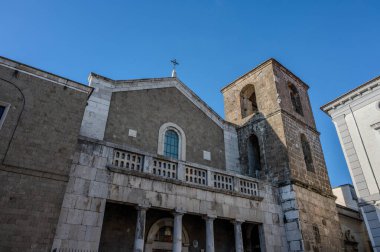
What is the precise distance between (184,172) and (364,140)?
7.85 m

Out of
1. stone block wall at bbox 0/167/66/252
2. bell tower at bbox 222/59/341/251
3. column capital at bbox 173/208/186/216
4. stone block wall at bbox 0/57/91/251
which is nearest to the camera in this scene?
stone block wall at bbox 0/167/66/252

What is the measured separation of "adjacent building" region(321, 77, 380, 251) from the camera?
11.6 metres

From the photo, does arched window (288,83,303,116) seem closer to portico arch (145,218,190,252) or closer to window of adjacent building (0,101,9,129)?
portico arch (145,218,190,252)

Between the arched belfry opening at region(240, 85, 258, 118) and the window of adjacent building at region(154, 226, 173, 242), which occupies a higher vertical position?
the arched belfry opening at region(240, 85, 258, 118)

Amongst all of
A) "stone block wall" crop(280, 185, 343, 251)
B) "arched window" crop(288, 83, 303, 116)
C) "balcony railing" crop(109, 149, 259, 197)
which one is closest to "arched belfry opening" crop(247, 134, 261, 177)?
"stone block wall" crop(280, 185, 343, 251)

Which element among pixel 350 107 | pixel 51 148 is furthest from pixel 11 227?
pixel 350 107

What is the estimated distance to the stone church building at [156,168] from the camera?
7.97 meters

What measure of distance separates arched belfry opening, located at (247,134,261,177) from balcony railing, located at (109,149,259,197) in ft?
8.44

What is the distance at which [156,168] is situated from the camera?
10.1 m

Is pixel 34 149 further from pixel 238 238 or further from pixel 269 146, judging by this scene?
pixel 269 146

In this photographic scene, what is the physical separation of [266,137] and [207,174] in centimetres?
491

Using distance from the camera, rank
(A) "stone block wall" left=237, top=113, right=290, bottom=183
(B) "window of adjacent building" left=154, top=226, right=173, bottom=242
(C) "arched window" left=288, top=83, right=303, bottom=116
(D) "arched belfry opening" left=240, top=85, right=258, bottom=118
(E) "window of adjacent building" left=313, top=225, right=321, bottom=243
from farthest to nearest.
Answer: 1. (D) "arched belfry opening" left=240, top=85, right=258, bottom=118
2. (C) "arched window" left=288, top=83, right=303, bottom=116
3. (A) "stone block wall" left=237, top=113, right=290, bottom=183
4. (E) "window of adjacent building" left=313, top=225, right=321, bottom=243
5. (B) "window of adjacent building" left=154, top=226, right=173, bottom=242

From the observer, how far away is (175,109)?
14.5 m

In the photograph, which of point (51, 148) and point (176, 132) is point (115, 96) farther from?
point (51, 148)
